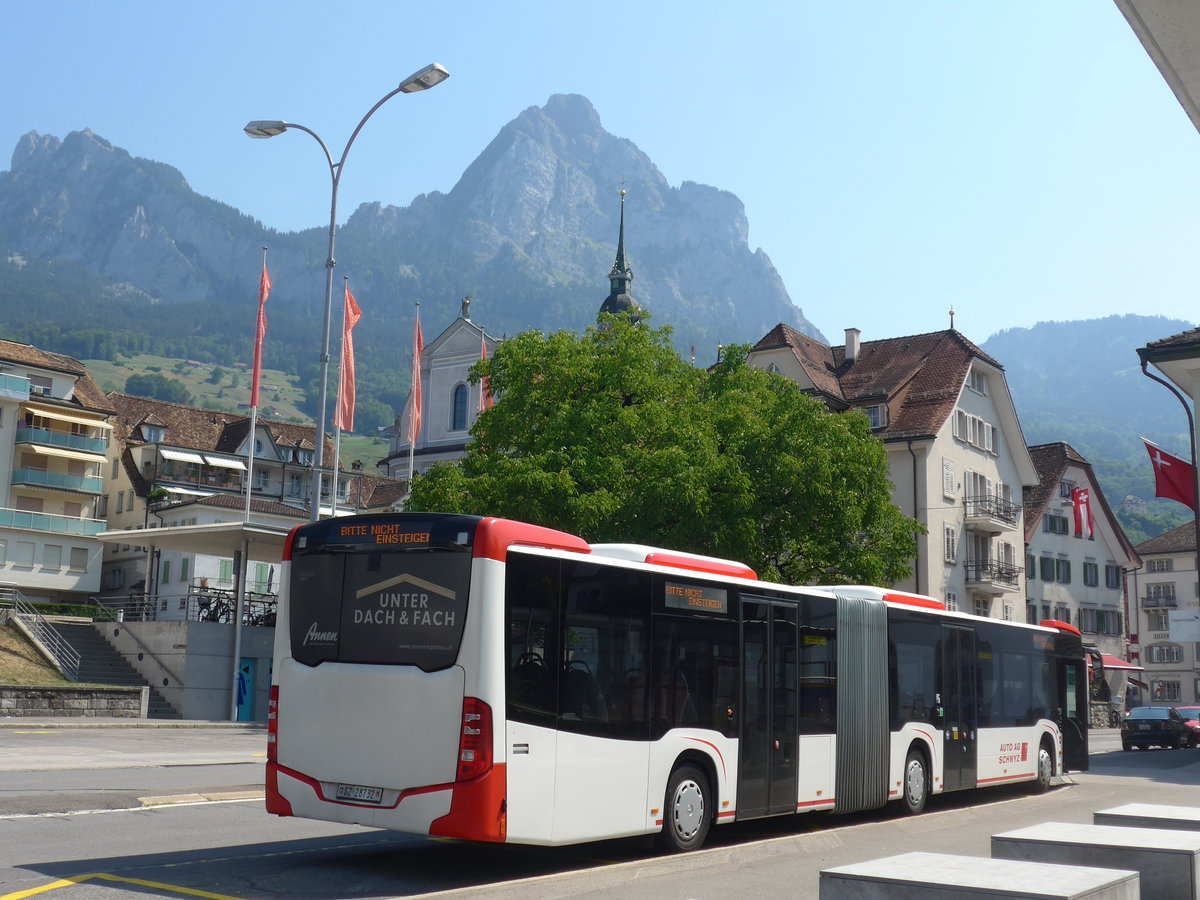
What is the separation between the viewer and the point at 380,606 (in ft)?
37.0

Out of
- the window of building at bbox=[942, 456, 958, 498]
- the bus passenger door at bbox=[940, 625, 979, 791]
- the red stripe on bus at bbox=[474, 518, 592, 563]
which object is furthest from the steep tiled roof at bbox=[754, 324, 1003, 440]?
the red stripe on bus at bbox=[474, 518, 592, 563]

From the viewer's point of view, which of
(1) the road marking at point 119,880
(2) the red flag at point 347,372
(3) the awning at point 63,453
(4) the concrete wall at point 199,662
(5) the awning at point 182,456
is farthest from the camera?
(5) the awning at point 182,456

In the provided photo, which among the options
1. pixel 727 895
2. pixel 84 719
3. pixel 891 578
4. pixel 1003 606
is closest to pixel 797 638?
pixel 727 895

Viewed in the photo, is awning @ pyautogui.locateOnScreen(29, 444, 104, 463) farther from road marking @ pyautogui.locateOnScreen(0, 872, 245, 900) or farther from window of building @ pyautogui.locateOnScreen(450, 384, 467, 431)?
road marking @ pyautogui.locateOnScreen(0, 872, 245, 900)

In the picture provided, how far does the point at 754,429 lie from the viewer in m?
34.9

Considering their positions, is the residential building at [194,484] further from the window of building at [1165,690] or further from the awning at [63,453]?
the window of building at [1165,690]

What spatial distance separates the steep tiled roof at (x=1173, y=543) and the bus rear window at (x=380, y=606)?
97905 millimetres

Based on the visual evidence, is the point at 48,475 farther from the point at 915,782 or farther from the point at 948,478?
the point at 915,782

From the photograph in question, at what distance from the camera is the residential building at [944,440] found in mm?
53906

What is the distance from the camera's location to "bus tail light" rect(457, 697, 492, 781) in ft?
34.5

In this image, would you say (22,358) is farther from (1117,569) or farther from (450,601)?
(450,601)

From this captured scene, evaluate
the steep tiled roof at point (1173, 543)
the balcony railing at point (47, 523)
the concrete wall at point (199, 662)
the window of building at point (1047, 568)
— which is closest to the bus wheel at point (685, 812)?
the concrete wall at point (199, 662)

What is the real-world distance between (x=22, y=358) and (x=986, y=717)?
206 ft

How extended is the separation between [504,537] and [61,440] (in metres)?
66.4
